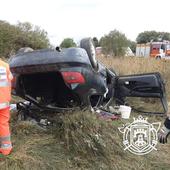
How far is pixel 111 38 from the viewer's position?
120 feet

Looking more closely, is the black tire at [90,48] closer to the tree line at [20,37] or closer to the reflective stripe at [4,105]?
the reflective stripe at [4,105]

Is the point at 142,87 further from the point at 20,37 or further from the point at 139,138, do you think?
the point at 20,37

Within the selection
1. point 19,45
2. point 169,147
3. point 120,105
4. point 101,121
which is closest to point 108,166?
point 101,121

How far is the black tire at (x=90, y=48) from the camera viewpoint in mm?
4955

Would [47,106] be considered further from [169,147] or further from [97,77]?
[169,147]

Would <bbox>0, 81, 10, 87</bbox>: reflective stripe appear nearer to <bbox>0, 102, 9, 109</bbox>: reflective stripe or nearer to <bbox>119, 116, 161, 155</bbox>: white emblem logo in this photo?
<bbox>0, 102, 9, 109</bbox>: reflective stripe

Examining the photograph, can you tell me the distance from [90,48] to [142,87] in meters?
1.54

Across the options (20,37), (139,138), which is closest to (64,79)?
(139,138)

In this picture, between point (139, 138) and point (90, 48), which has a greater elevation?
point (90, 48)

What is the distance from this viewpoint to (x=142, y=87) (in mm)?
6121

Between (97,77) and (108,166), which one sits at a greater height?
(97,77)

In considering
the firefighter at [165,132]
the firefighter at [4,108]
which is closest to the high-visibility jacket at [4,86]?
the firefighter at [4,108]

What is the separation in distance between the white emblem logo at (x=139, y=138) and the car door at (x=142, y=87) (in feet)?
3.44

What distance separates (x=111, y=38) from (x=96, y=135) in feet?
109
